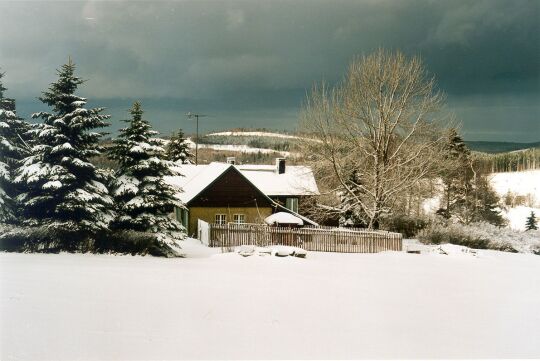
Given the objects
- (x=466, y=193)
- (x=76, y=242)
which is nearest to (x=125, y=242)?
(x=76, y=242)

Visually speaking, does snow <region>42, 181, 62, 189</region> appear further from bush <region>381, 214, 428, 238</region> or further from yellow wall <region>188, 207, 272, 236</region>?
bush <region>381, 214, 428, 238</region>

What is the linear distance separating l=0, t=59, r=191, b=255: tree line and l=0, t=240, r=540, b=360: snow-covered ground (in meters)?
2.06

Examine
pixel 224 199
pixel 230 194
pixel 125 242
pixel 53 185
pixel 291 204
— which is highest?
pixel 53 185

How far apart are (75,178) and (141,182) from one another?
272cm

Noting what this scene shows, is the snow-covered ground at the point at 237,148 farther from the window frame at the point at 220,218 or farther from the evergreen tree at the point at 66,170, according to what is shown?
the evergreen tree at the point at 66,170

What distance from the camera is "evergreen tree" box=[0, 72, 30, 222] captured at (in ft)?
47.4

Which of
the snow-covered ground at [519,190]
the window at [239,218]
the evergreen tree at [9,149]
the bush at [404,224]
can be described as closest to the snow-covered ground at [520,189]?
the snow-covered ground at [519,190]

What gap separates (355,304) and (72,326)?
570cm

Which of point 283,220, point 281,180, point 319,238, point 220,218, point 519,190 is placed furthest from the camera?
point 519,190

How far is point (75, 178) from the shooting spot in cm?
1491

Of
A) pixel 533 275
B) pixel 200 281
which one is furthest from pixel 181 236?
pixel 533 275

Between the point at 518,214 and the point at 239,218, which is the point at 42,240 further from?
the point at 518,214

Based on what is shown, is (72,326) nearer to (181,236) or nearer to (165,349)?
(165,349)

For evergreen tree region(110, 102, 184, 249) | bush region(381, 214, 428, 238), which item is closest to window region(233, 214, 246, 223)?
bush region(381, 214, 428, 238)
